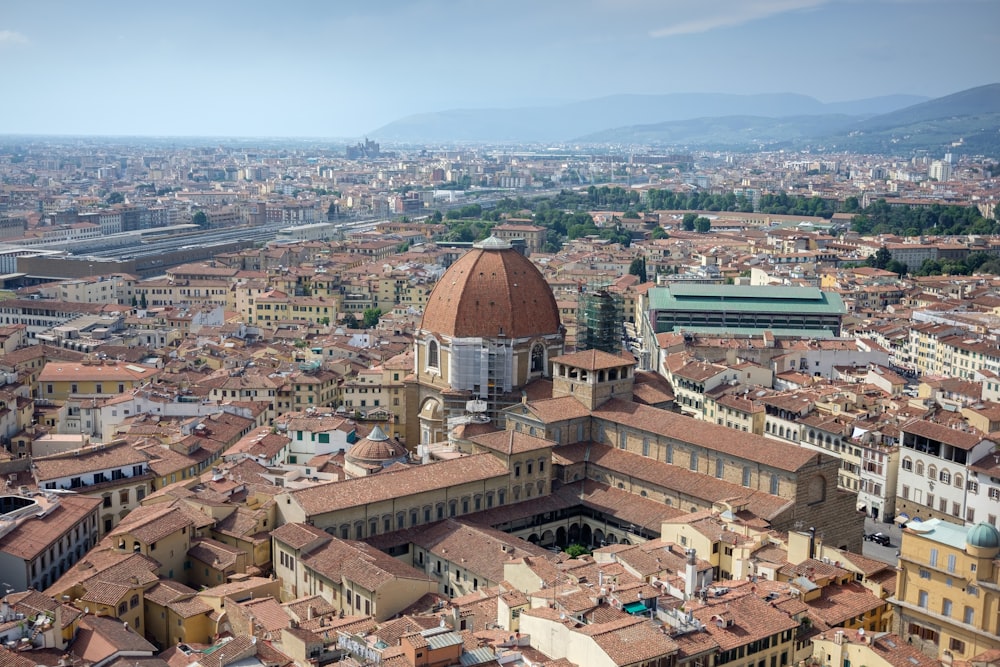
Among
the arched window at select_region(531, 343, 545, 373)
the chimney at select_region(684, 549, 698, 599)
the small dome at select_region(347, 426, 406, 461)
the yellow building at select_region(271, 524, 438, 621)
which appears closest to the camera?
the chimney at select_region(684, 549, 698, 599)

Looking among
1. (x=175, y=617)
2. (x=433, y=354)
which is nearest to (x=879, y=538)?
(x=433, y=354)

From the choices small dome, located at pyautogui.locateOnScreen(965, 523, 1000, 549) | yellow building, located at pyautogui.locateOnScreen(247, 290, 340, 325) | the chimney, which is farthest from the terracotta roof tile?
yellow building, located at pyautogui.locateOnScreen(247, 290, 340, 325)

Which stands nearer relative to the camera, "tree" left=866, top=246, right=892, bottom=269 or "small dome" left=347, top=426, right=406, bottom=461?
"small dome" left=347, top=426, right=406, bottom=461

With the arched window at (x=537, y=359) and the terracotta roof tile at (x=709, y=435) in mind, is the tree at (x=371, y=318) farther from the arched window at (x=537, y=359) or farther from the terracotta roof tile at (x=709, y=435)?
the terracotta roof tile at (x=709, y=435)

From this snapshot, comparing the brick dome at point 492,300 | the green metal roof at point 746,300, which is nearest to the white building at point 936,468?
the brick dome at point 492,300

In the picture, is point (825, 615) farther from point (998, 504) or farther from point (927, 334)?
point (927, 334)

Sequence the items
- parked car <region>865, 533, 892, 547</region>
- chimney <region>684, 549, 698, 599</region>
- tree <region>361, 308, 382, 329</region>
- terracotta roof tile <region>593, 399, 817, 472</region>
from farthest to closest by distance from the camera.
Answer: tree <region>361, 308, 382, 329</region>, parked car <region>865, 533, 892, 547</region>, terracotta roof tile <region>593, 399, 817, 472</region>, chimney <region>684, 549, 698, 599</region>

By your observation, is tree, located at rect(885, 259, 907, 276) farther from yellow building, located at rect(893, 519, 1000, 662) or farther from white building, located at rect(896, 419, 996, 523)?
yellow building, located at rect(893, 519, 1000, 662)
